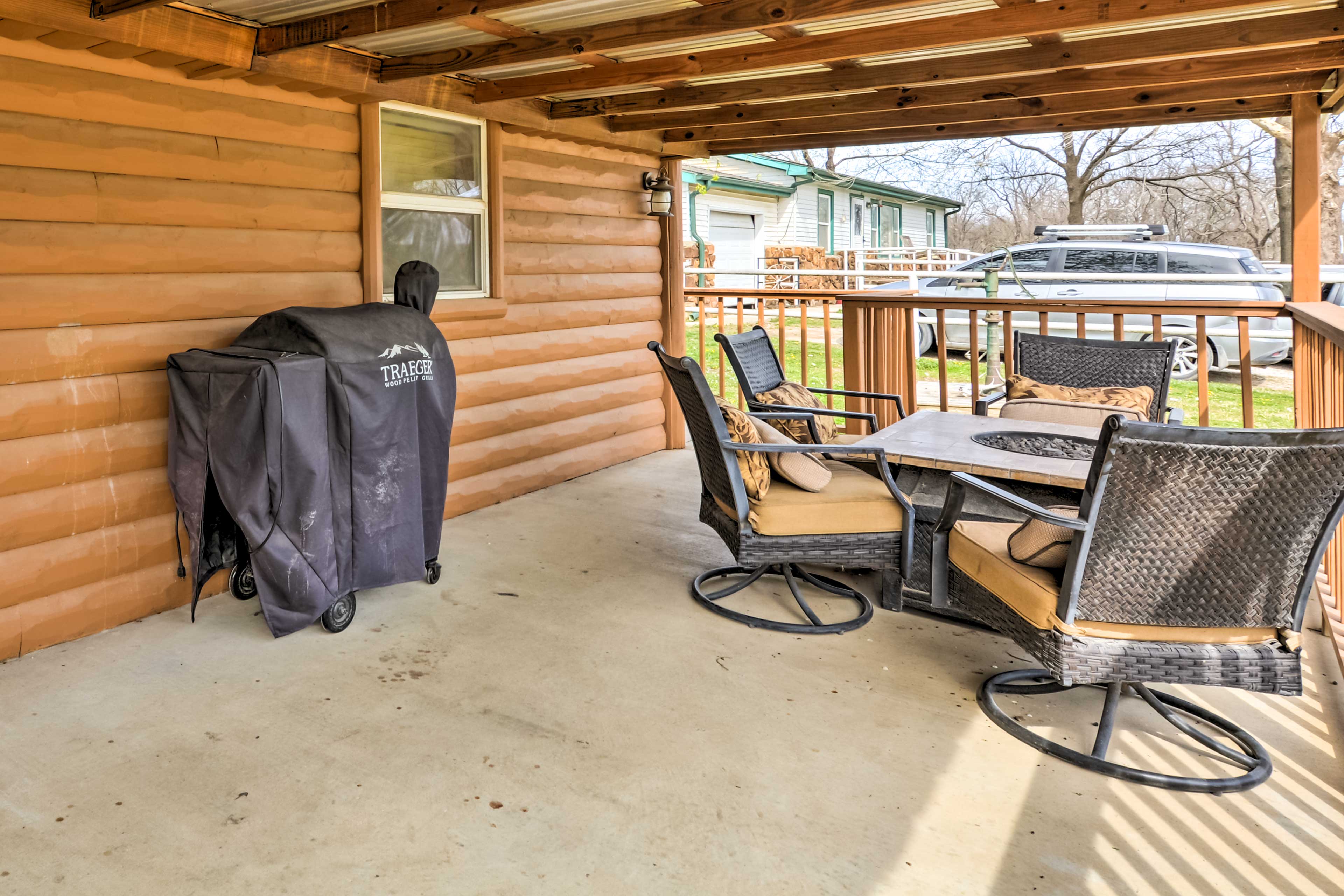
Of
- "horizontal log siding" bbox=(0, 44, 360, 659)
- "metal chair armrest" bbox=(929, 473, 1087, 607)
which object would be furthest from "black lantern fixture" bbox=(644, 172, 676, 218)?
"metal chair armrest" bbox=(929, 473, 1087, 607)

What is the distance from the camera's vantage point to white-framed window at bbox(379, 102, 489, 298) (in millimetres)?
4418

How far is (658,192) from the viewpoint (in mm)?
6160

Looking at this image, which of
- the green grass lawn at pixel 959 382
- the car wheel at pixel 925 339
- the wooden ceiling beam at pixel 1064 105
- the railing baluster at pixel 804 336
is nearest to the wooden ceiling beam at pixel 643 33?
the wooden ceiling beam at pixel 1064 105

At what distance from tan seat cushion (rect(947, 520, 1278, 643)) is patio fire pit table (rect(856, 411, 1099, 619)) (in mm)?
347

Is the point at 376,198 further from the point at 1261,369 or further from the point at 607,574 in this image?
the point at 1261,369

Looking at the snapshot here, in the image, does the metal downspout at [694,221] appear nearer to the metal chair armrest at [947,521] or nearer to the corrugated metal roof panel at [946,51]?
the corrugated metal roof panel at [946,51]

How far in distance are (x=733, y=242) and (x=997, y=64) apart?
1439 centimetres

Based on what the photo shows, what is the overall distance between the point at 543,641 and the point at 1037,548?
5.48ft

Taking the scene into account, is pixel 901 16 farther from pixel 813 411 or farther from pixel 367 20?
pixel 367 20

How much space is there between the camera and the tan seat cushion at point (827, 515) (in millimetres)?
3219

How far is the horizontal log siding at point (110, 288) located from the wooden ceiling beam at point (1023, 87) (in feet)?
7.79

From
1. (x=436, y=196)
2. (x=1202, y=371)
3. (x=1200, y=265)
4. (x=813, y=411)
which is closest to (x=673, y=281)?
(x=436, y=196)

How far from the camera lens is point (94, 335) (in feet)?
10.6

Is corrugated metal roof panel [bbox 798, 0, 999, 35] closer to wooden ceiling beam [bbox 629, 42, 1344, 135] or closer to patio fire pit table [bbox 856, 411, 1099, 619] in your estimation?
wooden ceiling beam [bbox 629, 42, 1344, 135]
